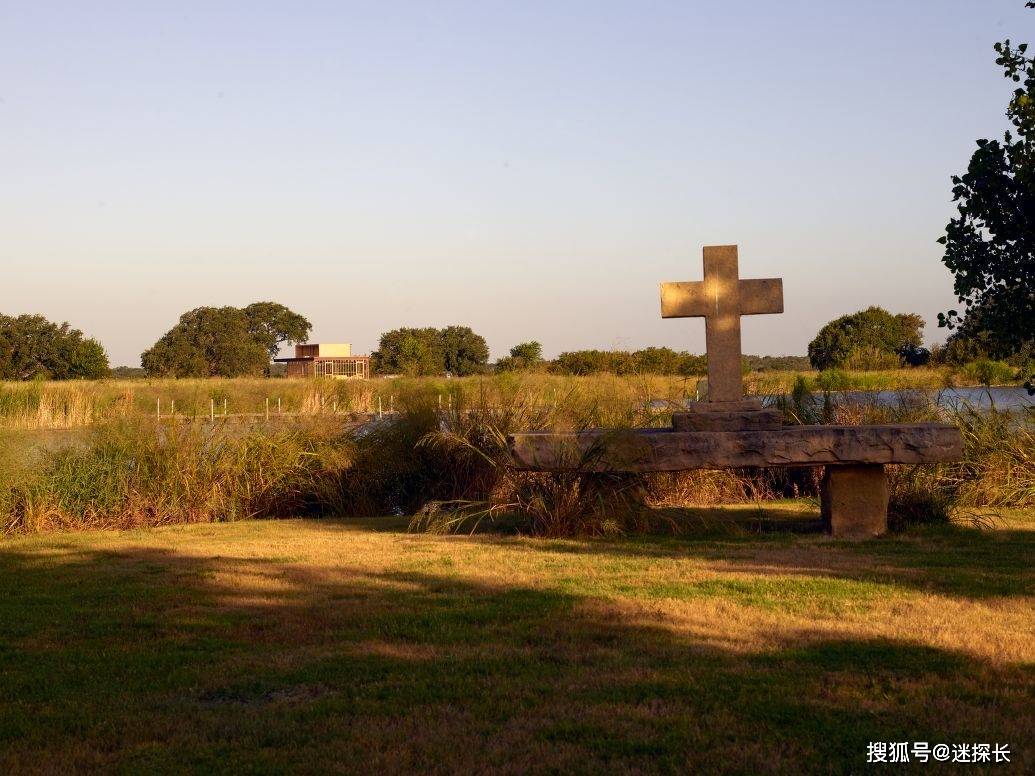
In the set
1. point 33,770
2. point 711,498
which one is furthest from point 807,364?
point 33,770

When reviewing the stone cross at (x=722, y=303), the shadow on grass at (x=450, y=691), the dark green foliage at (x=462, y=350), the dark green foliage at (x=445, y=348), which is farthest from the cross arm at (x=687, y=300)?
the dark green foliage at (x=462, y=350)

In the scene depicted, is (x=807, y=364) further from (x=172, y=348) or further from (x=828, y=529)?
(x=828, y=529)

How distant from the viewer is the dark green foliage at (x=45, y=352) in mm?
56562

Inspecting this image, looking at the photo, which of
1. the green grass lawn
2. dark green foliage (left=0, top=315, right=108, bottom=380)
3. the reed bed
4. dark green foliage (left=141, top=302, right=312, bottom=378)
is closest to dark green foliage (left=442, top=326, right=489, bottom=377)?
dark green foliage (left=141, top=302, right=312, bottom=378)

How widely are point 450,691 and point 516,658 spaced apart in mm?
623

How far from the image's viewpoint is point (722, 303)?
34.4 ft

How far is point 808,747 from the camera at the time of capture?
4086 millimetres

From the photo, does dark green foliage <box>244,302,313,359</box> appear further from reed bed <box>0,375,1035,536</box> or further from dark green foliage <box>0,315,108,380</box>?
reed bed <box>0,375,1035,536</box>


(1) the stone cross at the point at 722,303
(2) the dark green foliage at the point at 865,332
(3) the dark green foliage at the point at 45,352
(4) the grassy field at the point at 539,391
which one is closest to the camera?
(1) the stone cross at the point at 722,303

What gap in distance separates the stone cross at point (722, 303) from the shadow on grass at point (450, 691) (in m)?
4.09

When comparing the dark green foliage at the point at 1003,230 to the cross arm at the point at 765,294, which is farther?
the cross arm at the point at 765,294

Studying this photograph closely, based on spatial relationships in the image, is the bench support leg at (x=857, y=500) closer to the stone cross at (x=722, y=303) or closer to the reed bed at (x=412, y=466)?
the reed bed at (x=412, y=466)

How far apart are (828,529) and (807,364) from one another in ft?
158

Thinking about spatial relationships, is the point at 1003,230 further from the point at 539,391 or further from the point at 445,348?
the point at 445,348
